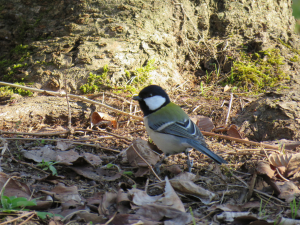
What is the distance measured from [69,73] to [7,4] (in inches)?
59.1

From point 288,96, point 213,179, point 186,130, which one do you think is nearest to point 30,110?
point 186,130

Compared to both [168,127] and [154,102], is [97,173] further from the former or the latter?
[154,102]

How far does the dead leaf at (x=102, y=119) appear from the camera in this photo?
3.41 m

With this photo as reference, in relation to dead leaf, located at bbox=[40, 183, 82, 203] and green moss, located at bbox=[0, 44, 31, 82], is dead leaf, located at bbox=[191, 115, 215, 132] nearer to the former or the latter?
dead leaf, located at bbox=[40, 183, 82, 203]

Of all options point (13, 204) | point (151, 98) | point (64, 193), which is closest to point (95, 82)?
point (151, 98)

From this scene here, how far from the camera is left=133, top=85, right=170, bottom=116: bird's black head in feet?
10.2

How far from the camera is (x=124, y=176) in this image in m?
2.44

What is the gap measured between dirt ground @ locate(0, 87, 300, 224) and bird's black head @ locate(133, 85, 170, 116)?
366mm

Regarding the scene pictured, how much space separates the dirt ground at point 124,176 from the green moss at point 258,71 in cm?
61

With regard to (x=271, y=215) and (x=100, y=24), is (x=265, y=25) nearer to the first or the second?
(x=100, y=24)

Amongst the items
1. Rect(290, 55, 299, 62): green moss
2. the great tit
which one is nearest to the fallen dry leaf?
the great tit

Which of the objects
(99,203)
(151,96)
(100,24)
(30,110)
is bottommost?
(99,203)

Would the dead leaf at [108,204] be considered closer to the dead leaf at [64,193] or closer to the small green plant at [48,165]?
the dead leaf at [64,193]

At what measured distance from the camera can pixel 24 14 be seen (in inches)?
163
